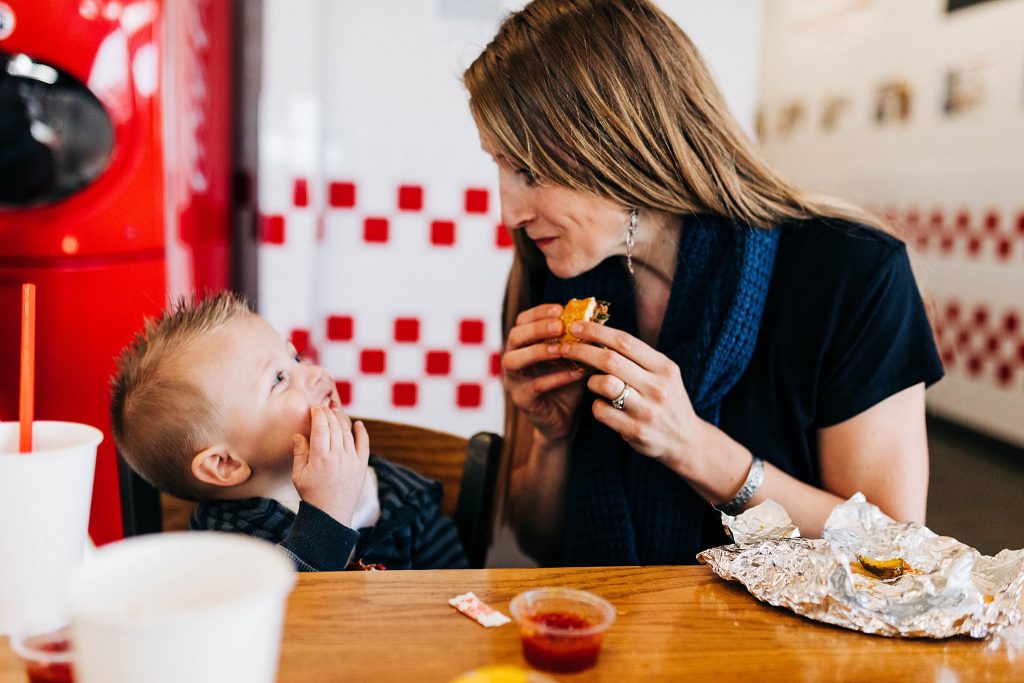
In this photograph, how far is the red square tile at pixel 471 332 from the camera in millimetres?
2424

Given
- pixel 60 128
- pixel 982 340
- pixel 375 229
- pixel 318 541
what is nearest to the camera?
pixel 318 541

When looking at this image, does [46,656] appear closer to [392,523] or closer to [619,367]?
[392,523]

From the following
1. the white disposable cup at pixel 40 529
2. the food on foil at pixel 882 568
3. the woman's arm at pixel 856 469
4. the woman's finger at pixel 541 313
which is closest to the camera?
the white disposable cup at pixel 40 529

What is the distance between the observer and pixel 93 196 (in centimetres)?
175

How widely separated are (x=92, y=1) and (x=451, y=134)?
37.0 inches

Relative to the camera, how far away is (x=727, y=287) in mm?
1517

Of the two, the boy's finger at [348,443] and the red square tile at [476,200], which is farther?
the red square tile at [476,200]

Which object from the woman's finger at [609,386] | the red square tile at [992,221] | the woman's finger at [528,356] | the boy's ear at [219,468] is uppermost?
the red square tile at [992,221]

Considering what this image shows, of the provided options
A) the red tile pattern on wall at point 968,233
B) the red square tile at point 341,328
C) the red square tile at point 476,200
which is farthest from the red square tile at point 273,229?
the red tile pattern on wall at point 968,233

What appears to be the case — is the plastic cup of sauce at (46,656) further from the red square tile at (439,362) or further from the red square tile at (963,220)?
the red square tile at (963,220)

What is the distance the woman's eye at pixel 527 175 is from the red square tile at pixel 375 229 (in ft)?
3.10

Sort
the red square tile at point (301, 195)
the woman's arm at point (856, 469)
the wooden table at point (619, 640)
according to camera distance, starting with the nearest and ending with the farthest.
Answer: the wooden table at point (619, 640) < the woman's arm at point (856, 469) < the red square tile at point (301, 195)

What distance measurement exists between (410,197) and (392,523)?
3.79ft

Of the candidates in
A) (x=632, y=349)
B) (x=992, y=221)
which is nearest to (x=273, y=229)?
(x=632, y=349)
